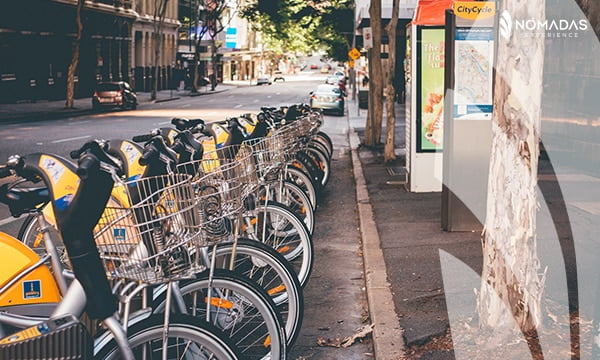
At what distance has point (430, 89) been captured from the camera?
1168 centimetres

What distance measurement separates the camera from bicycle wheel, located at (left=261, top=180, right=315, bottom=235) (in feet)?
24.9

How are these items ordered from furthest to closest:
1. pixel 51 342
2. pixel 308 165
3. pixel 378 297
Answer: pixel 308 165, pixel 378 297, pixel 51 342

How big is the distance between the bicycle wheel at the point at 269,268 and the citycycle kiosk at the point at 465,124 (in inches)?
153

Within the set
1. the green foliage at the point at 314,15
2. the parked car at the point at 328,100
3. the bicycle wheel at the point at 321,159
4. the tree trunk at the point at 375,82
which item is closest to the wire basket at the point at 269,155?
the bicycle wheel at the point at 321,159

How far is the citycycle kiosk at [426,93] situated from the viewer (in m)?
11.5

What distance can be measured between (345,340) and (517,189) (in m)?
1.56

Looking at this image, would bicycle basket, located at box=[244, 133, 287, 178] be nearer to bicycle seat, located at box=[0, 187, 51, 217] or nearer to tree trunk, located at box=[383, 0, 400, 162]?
bicycle seat, located at box=[0, 187, 51, 217]

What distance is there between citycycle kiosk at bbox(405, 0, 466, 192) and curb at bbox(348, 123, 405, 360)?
57.7 inches

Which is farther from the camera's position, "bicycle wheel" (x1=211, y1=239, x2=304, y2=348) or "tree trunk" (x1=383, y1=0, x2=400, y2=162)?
"tree trunk" (x1=383, y1=0, x2=400, y2=162)

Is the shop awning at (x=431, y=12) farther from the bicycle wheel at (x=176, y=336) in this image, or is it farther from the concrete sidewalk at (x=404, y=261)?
the bicycle wheel at (x=176, y=336)

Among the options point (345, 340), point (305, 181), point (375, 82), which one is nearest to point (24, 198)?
point (345, 340)

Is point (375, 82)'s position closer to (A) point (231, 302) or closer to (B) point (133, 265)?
(A) point (231, 302)

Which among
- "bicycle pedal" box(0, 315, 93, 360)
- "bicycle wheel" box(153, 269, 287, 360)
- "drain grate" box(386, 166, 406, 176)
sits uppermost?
"bicycle pedal" box(0, 315, 93, 360)

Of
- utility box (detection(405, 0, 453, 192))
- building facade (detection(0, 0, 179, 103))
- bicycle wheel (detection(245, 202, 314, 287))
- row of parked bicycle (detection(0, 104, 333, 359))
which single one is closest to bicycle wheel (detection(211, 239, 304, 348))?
row of parked bicycle (detection(0, 104, 333, 359))
